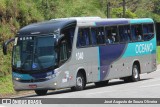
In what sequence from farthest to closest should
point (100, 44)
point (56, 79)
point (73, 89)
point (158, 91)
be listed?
point (100, 44)
point (73, 89)
point (56, 79)
point (158, 91)

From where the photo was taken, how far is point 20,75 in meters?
24.9

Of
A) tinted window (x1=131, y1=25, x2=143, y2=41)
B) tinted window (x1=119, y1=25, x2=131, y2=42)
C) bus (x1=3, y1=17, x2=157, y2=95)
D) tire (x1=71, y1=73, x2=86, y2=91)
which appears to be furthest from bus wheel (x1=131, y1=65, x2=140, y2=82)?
tire (x1=71, y1=73, x2=86, y2=91)

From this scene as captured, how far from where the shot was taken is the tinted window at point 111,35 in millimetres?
28703

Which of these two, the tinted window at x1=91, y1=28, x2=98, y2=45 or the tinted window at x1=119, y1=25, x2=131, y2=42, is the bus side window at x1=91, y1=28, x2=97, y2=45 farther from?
the tinted window at x1=119, y1=25, x2=131, y2=42

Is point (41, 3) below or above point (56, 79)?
above

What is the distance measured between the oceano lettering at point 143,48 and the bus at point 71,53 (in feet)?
1.21

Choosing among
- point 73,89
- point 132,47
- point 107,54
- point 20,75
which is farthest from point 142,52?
point 20,75

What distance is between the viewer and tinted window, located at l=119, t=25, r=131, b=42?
2998cm

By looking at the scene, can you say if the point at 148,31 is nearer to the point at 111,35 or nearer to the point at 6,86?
the point at 111,35

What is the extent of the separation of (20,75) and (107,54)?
5.46m

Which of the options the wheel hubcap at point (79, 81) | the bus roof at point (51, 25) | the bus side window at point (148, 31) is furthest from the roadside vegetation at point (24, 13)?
the bus side window at point (148, 31)

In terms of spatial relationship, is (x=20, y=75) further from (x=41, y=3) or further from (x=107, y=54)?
(x=41, y=3)

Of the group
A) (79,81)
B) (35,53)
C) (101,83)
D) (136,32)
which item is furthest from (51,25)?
(136,32)

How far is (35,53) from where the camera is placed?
964 inches
